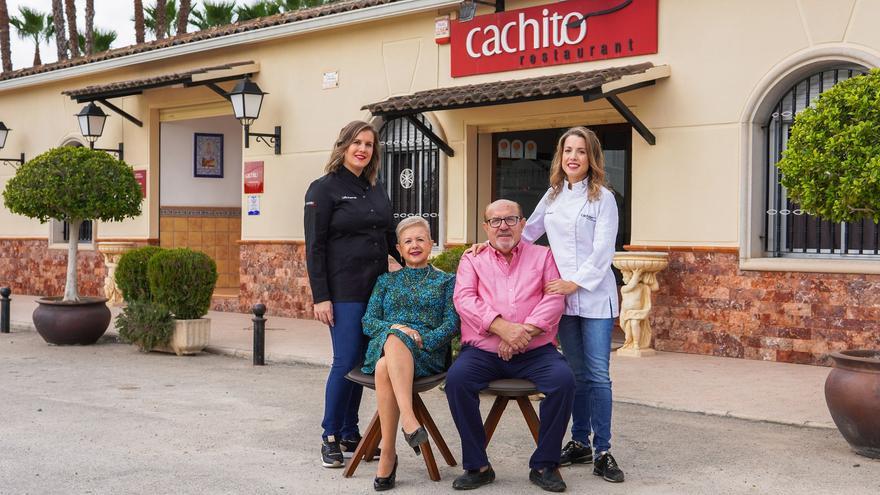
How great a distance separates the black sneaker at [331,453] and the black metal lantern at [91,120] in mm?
12682

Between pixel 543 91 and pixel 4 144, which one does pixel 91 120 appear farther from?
pixel 543 91

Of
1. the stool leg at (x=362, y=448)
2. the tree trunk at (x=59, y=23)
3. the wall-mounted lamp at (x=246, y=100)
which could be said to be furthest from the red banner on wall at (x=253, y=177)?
the tree trunk at (x=59, y=23)

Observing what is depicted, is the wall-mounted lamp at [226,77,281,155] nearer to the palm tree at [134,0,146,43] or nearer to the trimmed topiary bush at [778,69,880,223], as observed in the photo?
the trimmed topiary bush at [778,69,880,223]

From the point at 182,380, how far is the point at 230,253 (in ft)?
29.9

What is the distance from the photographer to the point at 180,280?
10.8 m

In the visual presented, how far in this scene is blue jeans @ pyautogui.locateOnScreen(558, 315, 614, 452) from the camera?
18.2ft

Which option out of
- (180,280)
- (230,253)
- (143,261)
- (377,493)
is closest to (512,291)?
(377,493)

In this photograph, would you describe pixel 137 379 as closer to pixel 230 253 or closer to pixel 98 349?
pixel 98 349

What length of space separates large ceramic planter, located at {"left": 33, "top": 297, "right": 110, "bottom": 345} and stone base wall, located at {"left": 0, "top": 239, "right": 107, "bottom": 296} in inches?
238

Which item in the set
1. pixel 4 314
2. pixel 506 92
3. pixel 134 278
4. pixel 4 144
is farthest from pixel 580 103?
pixel 4 144

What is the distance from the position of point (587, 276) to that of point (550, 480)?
3.52ft

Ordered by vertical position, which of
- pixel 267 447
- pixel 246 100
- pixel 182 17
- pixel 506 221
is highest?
pixel 182 17

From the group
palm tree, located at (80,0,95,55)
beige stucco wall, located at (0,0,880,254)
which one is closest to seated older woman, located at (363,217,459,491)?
beige stucco wall, located at (0,0,880,254)

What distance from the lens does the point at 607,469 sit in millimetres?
5473
